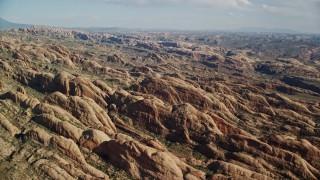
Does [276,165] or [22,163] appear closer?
[22,163]

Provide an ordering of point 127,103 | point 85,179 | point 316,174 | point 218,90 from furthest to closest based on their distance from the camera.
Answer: point 218,90 < point 127,103 < point 316,174 < point 85,179

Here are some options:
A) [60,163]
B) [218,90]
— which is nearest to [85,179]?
[60,163]

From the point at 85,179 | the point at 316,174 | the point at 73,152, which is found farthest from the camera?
the point at 316,174

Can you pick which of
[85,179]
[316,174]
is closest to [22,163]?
[85,179]

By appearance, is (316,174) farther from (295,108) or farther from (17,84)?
(17,84)

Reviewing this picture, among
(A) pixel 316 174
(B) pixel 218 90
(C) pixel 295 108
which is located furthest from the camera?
(B) pixel 218 90

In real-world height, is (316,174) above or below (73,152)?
below

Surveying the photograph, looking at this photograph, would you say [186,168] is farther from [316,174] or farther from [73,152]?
[316,174]

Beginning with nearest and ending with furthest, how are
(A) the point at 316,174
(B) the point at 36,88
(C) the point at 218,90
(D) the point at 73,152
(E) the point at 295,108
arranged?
(D) the point at 73,152, (A) the point at 316,174, (B) the point at 36,88, (E) the point at 295,108, (C) the point at 218,90

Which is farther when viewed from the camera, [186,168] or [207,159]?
[207,159]
